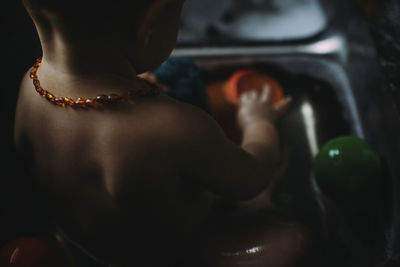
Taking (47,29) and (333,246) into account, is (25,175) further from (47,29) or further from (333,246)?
(333,246)

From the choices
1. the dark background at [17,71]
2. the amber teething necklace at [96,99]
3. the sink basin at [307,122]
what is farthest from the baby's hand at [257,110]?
the amber teething necklace at [96,99]

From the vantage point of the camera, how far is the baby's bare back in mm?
484

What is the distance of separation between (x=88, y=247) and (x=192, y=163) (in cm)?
22

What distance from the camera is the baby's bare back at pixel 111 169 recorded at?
1.59 feet

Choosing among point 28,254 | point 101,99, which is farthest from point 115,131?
point 28,254

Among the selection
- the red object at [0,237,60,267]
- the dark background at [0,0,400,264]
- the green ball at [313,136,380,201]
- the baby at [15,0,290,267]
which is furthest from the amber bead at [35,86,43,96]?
the green ball at [313,136,380,201]

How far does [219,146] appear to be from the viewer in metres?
0.52

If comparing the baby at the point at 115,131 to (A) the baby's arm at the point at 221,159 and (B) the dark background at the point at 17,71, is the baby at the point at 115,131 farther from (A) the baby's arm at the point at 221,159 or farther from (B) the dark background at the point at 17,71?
(B) the dark background at the point at 17,71

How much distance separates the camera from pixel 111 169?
0.49m

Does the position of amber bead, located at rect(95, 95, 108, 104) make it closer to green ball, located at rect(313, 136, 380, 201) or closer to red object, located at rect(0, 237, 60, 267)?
red object, located at rect(0, 237, 60, 267)

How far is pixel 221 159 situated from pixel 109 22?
0.21 metres

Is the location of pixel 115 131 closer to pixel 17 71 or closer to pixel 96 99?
pixel 96 99

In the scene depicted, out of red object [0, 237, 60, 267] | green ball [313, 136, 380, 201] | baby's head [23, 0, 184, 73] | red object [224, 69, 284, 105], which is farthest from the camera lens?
red object [224, 69, 284, 105]

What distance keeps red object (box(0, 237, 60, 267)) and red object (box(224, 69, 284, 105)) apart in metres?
0.49
